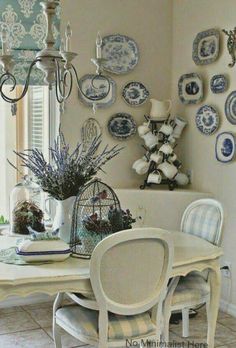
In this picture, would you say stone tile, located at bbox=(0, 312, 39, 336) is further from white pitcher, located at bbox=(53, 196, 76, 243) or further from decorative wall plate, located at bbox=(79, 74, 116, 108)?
decorative wall plate, located at bbox=(79, 74, 116, 108)

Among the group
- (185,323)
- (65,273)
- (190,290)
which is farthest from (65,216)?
(185,323)

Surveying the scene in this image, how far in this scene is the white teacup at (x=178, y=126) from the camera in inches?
168

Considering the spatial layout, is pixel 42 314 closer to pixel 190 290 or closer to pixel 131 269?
pixel 190 290

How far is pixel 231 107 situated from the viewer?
12.5 feet

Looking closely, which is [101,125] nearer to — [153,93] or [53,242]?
[153,93]

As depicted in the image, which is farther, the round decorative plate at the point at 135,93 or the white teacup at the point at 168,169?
the round decorative plate at the point at 135,93

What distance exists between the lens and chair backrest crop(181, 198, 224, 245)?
3.06 metres

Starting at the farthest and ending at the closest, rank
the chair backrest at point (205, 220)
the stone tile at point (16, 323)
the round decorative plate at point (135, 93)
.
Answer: the round decorative plate at point (135, 93) < the stone tile at point (16, 323) < the chair backrest at point (205, 220)

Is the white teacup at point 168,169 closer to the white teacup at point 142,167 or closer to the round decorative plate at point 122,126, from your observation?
the white teacup at point 142,167

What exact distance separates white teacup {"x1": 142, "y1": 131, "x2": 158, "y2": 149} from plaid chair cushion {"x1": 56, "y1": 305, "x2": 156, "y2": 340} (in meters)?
1.99

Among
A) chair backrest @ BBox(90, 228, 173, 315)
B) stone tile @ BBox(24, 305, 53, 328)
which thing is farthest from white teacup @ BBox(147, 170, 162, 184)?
chair backrest @ BBox(90, 228, 173, 315)

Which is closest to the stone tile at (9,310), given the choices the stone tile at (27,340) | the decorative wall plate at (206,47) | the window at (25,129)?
the stone tile at (27,340)

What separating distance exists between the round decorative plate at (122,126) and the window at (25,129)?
479mm

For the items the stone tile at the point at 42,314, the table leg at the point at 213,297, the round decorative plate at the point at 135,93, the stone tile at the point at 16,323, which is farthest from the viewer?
the round decorative plate at the point at 135,93
